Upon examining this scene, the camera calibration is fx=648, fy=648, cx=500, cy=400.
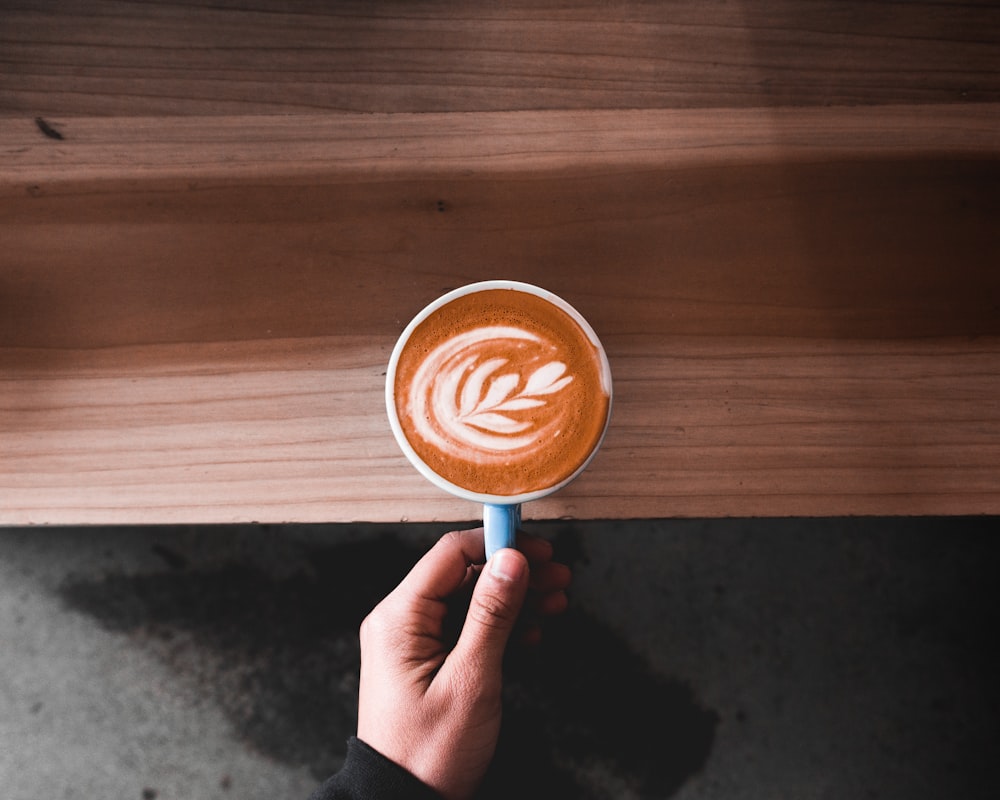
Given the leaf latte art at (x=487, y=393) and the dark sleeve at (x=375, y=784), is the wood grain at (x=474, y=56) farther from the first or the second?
the dark sleeve at (x=375, y=784)

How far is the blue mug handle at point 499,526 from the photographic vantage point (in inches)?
24.9

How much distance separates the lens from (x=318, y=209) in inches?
29.2

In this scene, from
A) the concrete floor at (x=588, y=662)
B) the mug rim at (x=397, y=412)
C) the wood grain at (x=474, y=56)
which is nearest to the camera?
the mug rim at (x=397, y=412)

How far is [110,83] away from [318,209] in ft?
0.94

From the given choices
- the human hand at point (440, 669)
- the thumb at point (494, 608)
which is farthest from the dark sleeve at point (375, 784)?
the thumb at point (494, 608)

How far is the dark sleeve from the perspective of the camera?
71 centimetres

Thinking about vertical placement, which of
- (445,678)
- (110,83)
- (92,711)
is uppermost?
(110,83)

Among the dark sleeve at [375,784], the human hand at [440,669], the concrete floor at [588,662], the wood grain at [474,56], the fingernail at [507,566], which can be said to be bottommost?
the concrete floor at [588,662]

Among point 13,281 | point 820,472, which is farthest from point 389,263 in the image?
point 820,472

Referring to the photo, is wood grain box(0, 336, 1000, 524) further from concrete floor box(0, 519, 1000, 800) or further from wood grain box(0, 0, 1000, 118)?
concrete floor box(0, 519, 1000, 800)

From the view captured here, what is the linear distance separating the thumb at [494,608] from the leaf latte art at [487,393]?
11 cm

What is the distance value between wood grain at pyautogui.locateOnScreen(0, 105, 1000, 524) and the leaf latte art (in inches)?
3.7

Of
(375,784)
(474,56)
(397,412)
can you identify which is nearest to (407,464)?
(397,412)

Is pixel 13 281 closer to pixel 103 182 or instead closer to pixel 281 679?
pixel 103 182
